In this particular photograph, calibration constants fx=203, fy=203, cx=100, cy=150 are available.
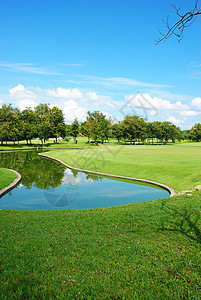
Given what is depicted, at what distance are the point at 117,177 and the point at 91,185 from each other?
3478mm

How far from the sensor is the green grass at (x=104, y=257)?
3.53 meters

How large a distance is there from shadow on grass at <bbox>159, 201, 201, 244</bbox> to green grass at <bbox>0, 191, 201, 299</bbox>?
24 mm

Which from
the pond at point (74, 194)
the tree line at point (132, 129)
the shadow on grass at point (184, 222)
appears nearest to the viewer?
the shadow on grass at point (184, 222)

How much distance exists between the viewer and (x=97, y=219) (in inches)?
277

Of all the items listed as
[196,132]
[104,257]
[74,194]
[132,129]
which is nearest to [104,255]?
[104,257]

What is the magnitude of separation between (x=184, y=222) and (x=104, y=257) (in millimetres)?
3098

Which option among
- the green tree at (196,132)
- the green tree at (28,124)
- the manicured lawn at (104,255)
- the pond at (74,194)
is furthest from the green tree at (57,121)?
the green tree at (196,132)

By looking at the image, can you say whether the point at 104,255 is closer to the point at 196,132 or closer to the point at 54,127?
the point at 54,127

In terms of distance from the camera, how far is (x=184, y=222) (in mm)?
6289

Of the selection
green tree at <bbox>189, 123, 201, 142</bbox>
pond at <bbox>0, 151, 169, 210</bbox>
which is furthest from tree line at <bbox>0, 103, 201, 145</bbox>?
pond at <bbox>0, 151, 169, 210</bbox>

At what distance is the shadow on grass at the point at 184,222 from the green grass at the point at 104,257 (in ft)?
0.08

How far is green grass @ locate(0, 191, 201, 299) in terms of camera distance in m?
3.53

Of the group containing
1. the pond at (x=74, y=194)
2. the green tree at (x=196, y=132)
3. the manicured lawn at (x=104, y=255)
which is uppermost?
the green tree at (x=196, y=132)

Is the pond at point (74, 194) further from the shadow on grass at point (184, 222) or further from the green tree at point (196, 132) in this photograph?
the green tree at point (196, 132)
